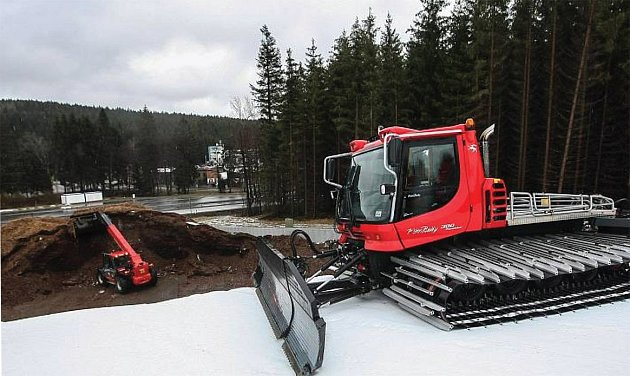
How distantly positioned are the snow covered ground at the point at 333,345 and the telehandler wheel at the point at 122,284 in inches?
139

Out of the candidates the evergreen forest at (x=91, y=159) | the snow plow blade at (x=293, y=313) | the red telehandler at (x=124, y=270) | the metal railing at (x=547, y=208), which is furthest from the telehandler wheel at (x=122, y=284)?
the evergreen forest at (x=91, y=159)

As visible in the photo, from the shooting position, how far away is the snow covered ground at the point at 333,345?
3.17 m

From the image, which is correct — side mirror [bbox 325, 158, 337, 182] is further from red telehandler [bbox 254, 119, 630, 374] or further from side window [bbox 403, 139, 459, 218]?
side window [bbox 403, 139, 459, 218]

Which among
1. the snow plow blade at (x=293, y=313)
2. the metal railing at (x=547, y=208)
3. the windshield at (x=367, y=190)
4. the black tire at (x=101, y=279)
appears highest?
the windshield at (x=367, y=190)

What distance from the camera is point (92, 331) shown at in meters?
4.20

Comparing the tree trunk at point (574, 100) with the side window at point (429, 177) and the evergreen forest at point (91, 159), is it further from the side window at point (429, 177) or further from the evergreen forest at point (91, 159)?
the evergreen forest at point (91, 159)

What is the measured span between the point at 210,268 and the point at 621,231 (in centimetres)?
848

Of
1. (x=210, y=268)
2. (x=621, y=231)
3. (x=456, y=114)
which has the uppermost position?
(x=456, y=114)

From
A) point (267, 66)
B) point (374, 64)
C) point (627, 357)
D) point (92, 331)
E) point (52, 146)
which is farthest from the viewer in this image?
point (52, 146)

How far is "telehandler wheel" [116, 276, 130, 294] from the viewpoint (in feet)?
26.6

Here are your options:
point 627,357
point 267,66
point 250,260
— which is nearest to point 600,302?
point 627,357

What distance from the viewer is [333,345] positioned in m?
3.70

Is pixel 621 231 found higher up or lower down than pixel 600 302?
higher up

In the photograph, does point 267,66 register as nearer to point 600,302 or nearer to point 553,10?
point 553,10
